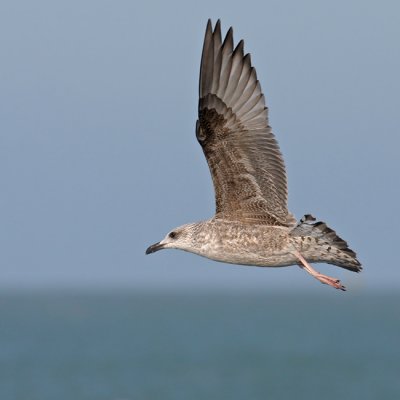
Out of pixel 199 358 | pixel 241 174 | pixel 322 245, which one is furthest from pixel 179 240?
pixel 199 358

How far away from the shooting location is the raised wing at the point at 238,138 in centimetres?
1357

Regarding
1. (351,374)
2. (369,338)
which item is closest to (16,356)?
(351,374)

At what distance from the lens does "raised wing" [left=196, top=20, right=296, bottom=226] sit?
1357 centimetres

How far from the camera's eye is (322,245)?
1323 cm

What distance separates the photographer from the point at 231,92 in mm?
13773

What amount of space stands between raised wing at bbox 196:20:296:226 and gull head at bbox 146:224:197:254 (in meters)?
0.36

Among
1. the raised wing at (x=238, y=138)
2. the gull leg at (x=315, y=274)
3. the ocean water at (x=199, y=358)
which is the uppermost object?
the ocean water at (x=199, y=358)

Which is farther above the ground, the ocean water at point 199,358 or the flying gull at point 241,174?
the ocean water at point 199,358

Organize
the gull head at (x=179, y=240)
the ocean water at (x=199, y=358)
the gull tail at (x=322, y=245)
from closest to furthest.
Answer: the gull tail at (x=322, y=245), the gull head at (x=179, y=240), the ocean water at (x=199, y=358)

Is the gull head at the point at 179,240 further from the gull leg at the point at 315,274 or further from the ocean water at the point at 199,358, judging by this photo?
the ocean water at the point at 199,358

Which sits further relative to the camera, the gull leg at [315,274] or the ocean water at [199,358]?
the ocean water at [199,358]

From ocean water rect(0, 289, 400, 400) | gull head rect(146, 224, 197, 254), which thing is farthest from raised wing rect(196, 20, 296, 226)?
ocean water rect(0, 289, 400, 400)

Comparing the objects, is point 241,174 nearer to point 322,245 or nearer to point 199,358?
point 322,245

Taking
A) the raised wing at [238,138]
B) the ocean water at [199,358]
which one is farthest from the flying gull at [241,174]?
the ocean water at [199,358]
